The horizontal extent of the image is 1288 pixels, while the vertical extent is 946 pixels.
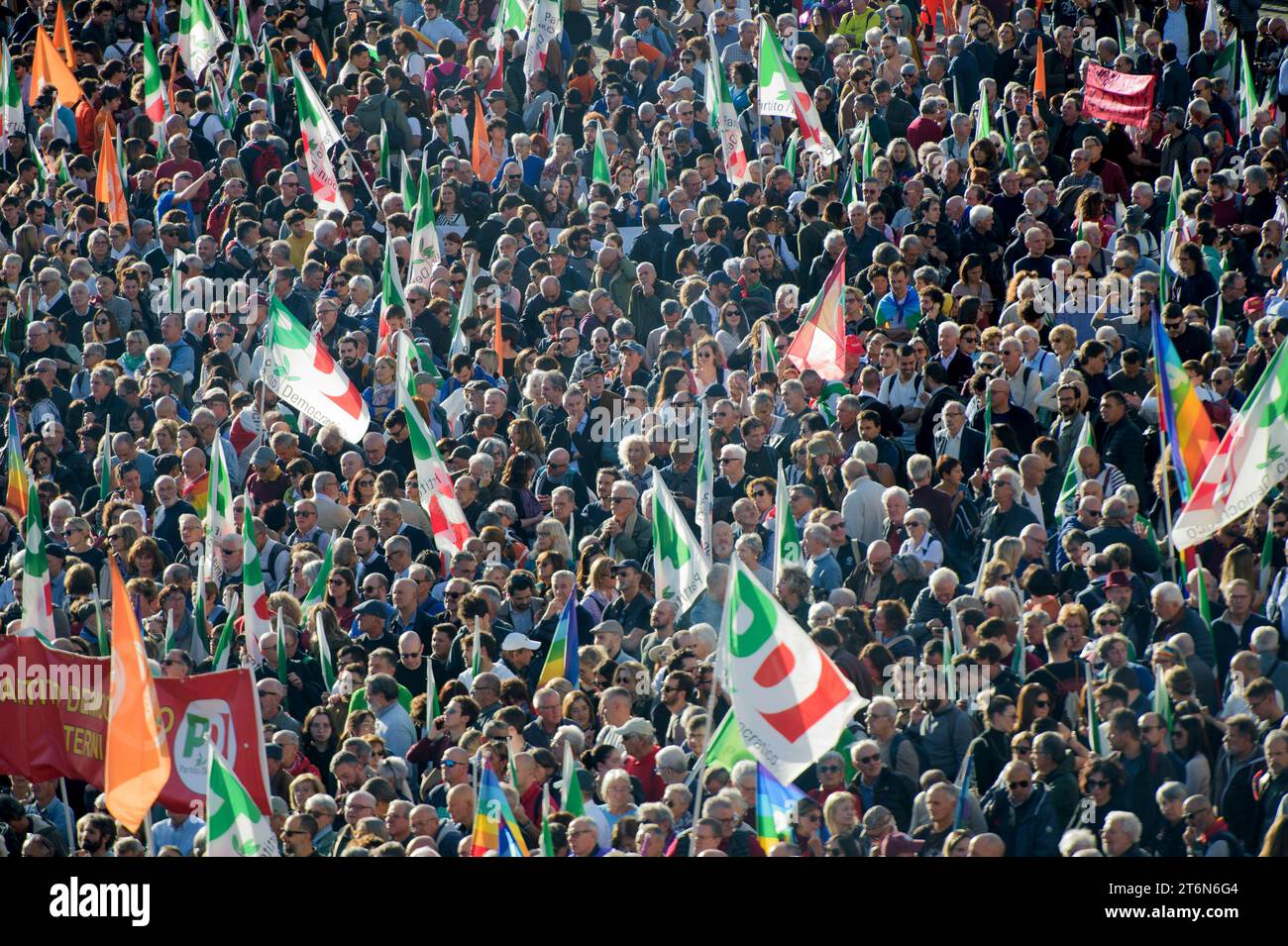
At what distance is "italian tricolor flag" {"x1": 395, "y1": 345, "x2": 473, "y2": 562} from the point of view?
45.0 ft

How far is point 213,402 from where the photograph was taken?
50.9ft

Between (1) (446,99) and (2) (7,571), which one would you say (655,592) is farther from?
(1) (446,99)

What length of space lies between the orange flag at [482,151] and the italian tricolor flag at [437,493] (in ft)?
19.2


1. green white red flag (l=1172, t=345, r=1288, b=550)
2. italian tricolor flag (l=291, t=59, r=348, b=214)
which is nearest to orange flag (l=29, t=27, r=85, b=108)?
italian tricolor flag (l=291, t=59, r=348, b=214)

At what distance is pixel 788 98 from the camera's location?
61.9ft

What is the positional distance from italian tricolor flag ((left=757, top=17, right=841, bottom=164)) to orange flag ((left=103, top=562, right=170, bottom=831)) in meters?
9.21

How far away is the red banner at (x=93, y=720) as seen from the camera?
36.2 feet

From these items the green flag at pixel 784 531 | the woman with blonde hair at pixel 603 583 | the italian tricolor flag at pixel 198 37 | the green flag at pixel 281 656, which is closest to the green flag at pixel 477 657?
the woman with blonde hair at pixel 603 583

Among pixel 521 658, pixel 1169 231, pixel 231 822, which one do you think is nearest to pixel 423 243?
pixel 1169 231

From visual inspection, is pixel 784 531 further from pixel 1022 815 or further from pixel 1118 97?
pixel 1118 97

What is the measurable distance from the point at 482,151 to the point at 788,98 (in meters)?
2.57

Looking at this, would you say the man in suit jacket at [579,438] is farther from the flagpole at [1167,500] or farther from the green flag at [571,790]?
the green flag at [571,790]

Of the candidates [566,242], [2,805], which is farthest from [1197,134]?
[2,805]

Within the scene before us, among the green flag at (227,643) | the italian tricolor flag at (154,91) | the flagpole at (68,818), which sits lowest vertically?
the flagpole at (68,818)
